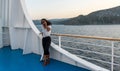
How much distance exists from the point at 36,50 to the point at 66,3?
24.2m

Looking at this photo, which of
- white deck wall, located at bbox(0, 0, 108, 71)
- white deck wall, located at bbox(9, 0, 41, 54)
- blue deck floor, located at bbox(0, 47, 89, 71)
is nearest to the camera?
blue deck floor, located at bbox(0, 47, 89, 71)

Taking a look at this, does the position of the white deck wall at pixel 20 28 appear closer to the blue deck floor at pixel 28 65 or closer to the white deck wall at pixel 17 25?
the white deck wall at pixel 17 25

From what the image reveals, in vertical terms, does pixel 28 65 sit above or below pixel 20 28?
below

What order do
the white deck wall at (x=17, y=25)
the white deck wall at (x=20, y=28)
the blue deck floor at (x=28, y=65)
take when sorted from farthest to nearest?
the white deck wall at (x=17, y=25)
the white deck wall at (x=20, y=28)
the blue deck floor at (x=28, y=65)

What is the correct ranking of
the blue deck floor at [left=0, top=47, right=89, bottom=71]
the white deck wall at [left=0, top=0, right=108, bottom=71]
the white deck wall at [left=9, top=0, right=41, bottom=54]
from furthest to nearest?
1. the white deck wall at [left=9, top=0, right=41, bottom=54]
2. the white deck wall at [left=0, top=0, right=108, bottom=71]
3. the blue deck floor at [left=0, top=47, right=89, bottom=71]

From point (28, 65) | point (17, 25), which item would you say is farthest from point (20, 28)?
point (28, 65)

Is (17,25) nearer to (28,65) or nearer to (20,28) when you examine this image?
(20,28)

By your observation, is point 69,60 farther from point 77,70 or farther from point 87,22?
point 87,22

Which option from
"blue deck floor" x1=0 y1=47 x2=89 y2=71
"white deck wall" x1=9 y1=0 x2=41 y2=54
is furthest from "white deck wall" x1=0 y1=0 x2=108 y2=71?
"blue deck floor" x1=0 y1=47 x2=89 y2=71

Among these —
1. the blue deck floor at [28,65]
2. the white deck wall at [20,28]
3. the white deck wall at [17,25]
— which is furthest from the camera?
the white deck wall at [17,25]

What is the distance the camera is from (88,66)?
2.92m

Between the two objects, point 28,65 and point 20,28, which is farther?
point 20,28

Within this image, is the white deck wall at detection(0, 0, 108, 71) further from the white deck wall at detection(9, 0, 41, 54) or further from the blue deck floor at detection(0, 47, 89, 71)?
the blue deck floor at detection(0, 47, 89, 71)

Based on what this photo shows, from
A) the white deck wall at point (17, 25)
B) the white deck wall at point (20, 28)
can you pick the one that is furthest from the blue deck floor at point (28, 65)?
the white deck wall at point (17, 25)
